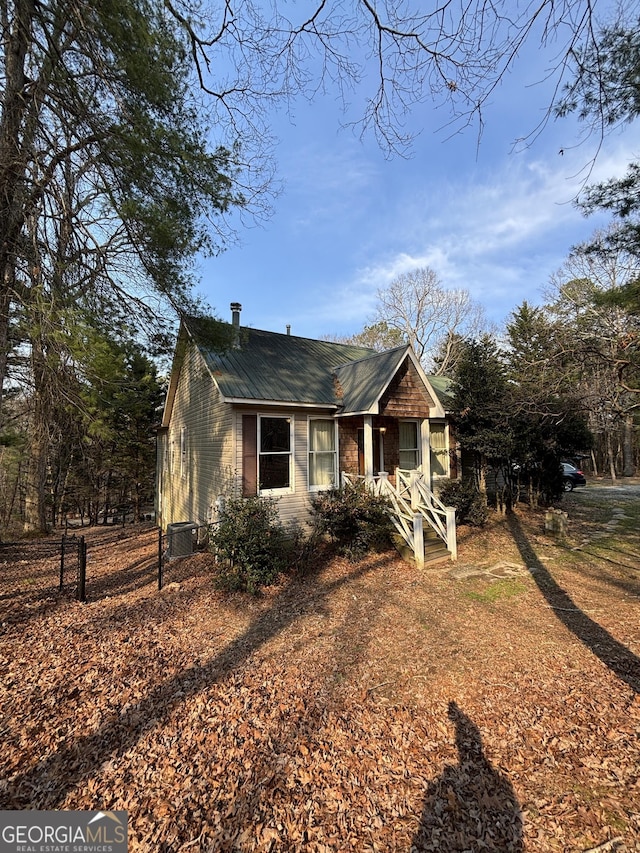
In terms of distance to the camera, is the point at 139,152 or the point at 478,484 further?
the point at 478,484

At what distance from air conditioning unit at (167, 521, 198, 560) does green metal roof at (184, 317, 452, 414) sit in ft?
12.4

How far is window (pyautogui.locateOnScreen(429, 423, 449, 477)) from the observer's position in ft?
40.1

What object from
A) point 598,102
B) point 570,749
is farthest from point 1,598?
point 598,102

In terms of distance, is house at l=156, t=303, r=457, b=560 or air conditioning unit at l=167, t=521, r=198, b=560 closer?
house at l=156, t=303, r=457, b=560

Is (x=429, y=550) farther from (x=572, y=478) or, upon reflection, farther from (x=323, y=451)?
(x=572, y=478)

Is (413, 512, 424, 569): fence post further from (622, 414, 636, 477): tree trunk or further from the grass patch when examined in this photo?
(622, 414, 636, 477): tree trunk

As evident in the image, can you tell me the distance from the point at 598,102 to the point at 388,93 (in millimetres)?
1908

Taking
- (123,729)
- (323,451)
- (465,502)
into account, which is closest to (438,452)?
(465,502)

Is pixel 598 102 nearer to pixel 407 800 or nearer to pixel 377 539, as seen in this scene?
pixel 407 800

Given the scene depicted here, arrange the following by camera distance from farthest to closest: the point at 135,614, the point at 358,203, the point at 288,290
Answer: the point at 288,290
the point at 358,203
the point at 135,614

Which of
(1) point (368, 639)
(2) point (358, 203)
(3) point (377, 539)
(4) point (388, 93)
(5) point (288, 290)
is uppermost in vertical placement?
(2) point (358, 203)

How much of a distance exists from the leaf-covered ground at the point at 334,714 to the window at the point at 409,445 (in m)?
5.34

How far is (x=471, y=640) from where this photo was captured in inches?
193
